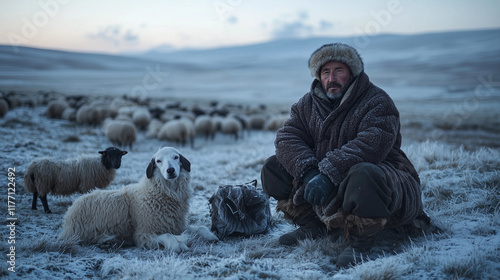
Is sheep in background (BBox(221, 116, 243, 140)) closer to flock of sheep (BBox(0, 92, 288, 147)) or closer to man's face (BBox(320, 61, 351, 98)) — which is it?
flock of sheep (BBox(0, 92, 288, 147))

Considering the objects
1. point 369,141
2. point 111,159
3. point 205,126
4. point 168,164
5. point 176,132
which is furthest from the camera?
point 205,126

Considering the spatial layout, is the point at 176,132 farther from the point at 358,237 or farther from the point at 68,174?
the point at 358,237

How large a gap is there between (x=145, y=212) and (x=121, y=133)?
8557 mm

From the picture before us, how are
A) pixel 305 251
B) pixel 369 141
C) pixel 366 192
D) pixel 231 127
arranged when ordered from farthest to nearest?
pixel 231 127, pixel 305 251, pixel 369 141, pixel 366 192

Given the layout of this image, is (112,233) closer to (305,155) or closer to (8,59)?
(305,155)

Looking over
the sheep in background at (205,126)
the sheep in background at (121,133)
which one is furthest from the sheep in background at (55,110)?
the sheep in background at (205,126)

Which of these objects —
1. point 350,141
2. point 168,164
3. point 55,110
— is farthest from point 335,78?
point 55,110

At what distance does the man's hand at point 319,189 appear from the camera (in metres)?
2.96

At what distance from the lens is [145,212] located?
3779mm

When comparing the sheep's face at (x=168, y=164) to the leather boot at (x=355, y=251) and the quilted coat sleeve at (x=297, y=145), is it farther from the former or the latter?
the leather boot at (x=355, y=251)

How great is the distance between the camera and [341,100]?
329 centimetres

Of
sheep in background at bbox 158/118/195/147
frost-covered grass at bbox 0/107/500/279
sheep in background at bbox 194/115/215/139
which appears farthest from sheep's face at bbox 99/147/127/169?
sheep in background at bbox 194/115/215/139

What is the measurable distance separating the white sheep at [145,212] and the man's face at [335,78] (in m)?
1.84

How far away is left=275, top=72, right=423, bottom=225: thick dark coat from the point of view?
2961 mm
